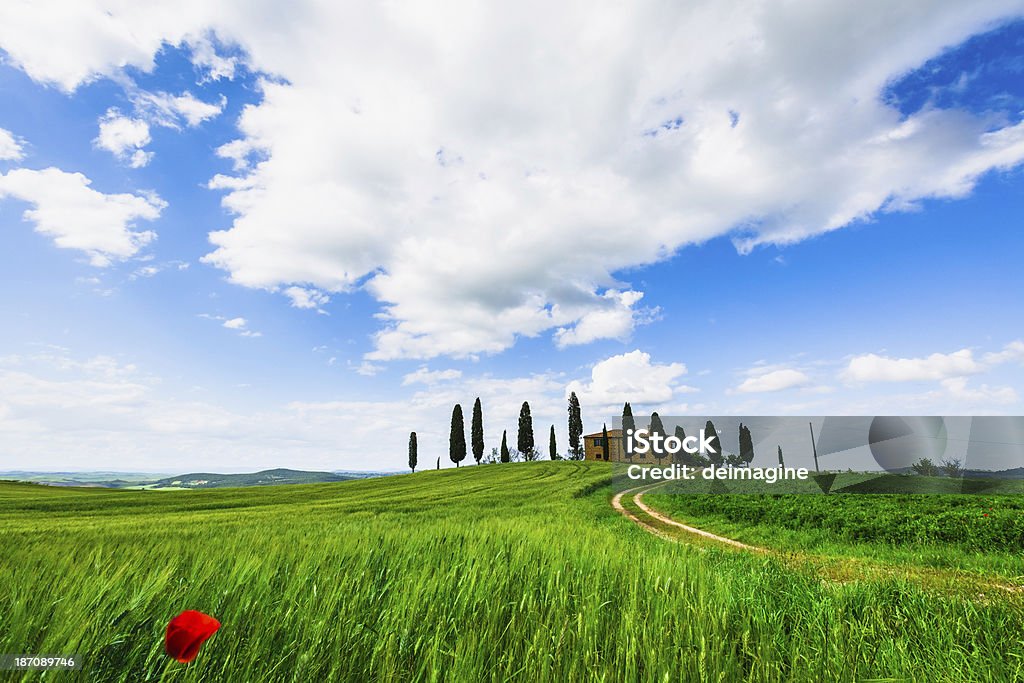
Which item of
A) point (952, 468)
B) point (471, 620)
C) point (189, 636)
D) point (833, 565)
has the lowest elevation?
point (952, 468)

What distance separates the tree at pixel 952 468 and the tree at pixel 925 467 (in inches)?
33.2

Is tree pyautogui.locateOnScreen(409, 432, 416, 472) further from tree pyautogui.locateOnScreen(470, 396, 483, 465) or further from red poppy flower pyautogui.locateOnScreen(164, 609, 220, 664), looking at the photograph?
red poppy flower pyautogui.locateOnScreen(164, 609, 220, 664)

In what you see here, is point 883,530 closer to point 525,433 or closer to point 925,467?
point 925,467

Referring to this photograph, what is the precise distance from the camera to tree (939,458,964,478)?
4391 cm

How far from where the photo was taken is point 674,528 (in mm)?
20797

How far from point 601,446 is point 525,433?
18.4 metres

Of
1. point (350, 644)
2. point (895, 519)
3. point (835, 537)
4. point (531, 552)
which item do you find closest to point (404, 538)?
point (531, 552)

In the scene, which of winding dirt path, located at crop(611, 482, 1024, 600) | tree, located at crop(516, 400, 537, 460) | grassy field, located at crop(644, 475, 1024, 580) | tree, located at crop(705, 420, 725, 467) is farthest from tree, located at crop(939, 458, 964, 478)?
tree, located at crop(516, 400, 537, 460)

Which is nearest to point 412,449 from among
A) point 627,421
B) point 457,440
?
point 457,440

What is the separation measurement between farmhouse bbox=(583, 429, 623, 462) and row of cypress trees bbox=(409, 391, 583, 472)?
288cm

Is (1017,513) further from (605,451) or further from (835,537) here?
(605,451)

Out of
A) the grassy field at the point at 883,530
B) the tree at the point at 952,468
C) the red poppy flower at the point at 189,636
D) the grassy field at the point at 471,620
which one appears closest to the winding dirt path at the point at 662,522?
the grassy field at the point at 883,530

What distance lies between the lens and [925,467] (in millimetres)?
46188

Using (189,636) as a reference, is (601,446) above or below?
below
